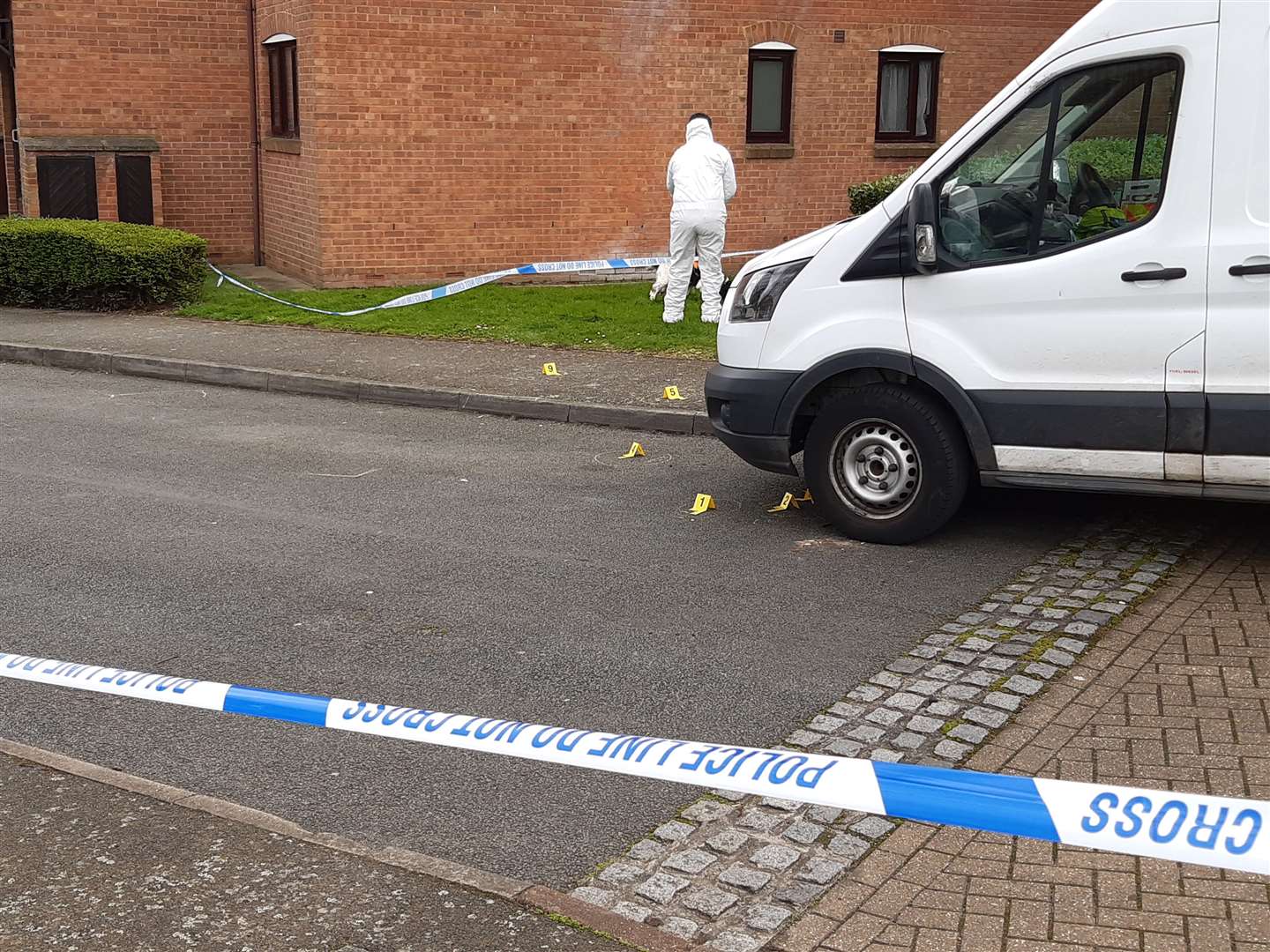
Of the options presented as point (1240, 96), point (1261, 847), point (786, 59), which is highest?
point (786, 59)

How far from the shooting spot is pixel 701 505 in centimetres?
821

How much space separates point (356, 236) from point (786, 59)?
19.7ft

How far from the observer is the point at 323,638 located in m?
6.07

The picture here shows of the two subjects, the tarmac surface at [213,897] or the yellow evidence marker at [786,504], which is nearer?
the tarmac surface at [213,897]

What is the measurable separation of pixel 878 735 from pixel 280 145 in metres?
15.3

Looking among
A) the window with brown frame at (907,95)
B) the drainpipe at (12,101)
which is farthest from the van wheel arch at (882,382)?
the drainpipe at (12,101)

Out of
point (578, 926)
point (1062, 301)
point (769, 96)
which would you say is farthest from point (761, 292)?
point (769, 96)

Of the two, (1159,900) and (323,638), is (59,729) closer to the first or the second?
(323,638)

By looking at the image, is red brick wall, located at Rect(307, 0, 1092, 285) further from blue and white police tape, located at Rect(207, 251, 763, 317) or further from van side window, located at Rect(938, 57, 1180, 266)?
van side window, located at Rect(938, 57, 1180, 266)

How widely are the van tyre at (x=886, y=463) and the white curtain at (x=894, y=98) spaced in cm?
1342

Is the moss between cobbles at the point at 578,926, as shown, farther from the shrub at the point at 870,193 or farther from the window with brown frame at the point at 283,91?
the window with brown frame at the point at 283,91

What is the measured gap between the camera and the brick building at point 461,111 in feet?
56.7

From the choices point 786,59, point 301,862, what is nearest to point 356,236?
point 786,59

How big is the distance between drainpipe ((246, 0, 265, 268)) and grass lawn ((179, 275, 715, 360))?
2.07 meters
